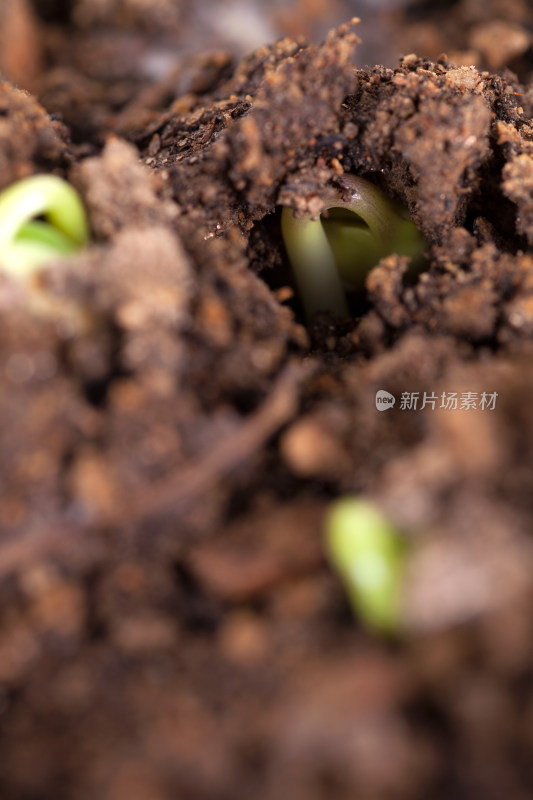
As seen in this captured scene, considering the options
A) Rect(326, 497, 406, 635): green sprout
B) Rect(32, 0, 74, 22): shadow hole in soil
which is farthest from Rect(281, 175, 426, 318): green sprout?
Rect(32, 0, 74, 22): shadow hole in soil

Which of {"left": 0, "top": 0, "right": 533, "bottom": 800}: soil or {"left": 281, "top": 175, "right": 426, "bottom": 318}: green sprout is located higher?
{"left": 281, "top": 175, "right": 426, "bottom": 318}: green sprout

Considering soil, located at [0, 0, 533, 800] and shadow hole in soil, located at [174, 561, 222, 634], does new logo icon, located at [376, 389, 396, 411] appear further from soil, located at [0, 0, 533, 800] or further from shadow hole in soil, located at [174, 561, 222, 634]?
shadow hole in soil, located at [174, 561, 222, 634]

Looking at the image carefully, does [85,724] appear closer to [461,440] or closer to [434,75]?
[461,440]

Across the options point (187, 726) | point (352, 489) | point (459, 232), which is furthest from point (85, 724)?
point (459, 232)

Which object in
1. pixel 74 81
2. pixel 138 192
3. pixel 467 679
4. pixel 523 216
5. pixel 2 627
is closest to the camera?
pixel 467 679

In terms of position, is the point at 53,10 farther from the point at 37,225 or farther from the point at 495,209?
the point at 495,209
